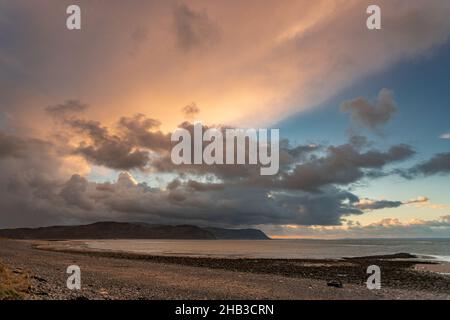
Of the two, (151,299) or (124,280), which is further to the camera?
(124,280)
